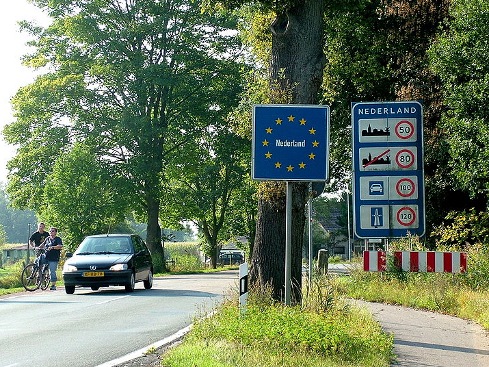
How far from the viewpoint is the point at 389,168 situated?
→ 18.2 metres

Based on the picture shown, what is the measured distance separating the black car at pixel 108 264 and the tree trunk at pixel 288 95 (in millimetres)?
8387

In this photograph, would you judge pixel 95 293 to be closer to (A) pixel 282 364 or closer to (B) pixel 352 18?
(B) pixel 352 18

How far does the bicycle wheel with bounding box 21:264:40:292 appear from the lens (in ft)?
80.4

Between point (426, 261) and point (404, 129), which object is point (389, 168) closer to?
point (404, 129)

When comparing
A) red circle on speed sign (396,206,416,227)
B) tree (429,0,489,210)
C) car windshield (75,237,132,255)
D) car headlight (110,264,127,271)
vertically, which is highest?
tree (429,0,489,210)

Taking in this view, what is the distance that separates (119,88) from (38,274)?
20.4 metres

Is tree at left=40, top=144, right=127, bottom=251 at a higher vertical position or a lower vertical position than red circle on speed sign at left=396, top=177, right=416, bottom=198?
higher

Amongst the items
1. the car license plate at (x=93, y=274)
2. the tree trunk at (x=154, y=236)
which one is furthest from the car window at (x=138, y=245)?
the tree trunk at (x=154, y=236)

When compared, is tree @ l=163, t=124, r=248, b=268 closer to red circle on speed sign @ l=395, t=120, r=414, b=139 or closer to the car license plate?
the car license plate

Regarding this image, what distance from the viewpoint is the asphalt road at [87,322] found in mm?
10922

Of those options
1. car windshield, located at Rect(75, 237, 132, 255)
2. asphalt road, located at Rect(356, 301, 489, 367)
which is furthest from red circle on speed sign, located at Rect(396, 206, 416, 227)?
car windshield, located at Rect(75, 237, 132, 255)

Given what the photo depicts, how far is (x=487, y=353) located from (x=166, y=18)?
3486cm

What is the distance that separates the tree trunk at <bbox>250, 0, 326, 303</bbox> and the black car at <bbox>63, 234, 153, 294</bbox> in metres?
8.39

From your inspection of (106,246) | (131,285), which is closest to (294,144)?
(131,285)
